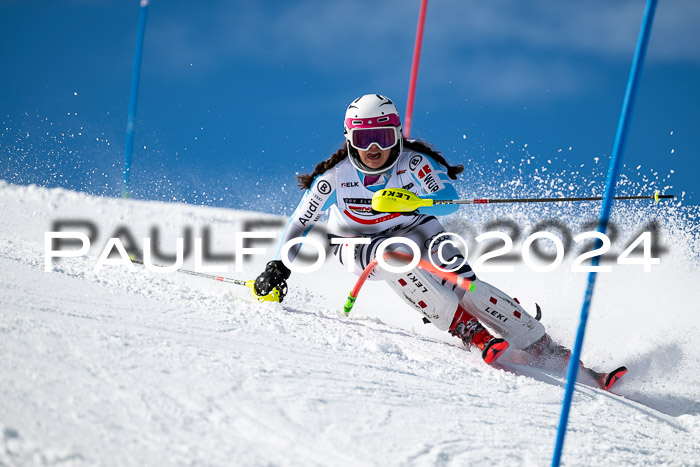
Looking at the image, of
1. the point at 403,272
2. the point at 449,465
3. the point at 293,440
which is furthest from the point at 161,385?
the point at 403,272

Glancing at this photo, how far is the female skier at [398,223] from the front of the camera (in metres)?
3.87

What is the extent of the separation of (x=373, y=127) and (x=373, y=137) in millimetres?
59

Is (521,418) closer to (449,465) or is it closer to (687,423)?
(449,465)

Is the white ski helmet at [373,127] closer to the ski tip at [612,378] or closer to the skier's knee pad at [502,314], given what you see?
the skier's knee pad at [502,314]

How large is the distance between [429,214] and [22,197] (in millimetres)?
4920

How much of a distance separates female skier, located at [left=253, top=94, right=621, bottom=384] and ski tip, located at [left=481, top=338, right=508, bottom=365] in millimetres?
187

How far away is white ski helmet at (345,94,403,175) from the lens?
12.8 ft

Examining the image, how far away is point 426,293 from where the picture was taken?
3.80 metres

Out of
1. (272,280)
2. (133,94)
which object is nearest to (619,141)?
(272,280)

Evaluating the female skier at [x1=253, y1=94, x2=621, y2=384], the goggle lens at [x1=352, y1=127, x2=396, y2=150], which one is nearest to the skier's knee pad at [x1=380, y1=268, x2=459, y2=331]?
the female skier at [x1=253, y1=94, x2=621, y2=384]

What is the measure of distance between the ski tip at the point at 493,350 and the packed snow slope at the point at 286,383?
0.37 feet

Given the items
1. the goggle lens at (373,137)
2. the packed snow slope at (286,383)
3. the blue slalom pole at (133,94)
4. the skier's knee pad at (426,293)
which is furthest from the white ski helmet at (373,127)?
the blue slalom pole at (133,94)

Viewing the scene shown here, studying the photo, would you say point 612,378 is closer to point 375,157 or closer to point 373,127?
point 375,157

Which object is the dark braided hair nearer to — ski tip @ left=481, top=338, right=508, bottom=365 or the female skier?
the female skier
